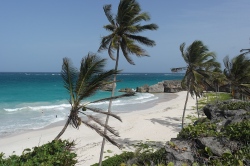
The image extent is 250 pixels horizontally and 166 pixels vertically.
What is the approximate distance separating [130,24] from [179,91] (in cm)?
5793

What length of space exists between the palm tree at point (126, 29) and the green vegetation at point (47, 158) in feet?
16.4

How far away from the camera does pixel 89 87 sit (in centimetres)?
802

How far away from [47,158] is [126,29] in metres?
7.18

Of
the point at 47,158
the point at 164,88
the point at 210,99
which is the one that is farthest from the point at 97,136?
the point at 164,88

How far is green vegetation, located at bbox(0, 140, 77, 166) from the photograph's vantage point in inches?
213

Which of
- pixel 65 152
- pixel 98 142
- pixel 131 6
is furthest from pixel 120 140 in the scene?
pixel 65 152

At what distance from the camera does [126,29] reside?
11.1 m

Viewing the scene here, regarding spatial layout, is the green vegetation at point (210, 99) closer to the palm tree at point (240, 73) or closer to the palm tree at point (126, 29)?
the palm tree at point (240, 73)

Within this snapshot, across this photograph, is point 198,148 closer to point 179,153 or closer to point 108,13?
point 179,153

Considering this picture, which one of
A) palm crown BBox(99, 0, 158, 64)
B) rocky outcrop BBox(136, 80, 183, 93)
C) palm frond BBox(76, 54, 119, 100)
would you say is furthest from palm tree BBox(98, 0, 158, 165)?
rocky outcrop BBox(136, 80, 183, 93)

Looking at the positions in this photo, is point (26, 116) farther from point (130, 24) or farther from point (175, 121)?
point (130, 24)

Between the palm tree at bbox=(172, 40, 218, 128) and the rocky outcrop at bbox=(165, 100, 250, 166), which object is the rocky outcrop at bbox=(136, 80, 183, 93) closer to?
the palm tree at bbox=(172, 40, 218, 128)

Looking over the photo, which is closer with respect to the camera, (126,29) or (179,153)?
(179,153)

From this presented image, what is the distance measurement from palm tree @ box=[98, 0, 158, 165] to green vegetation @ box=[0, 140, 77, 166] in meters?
4.98
